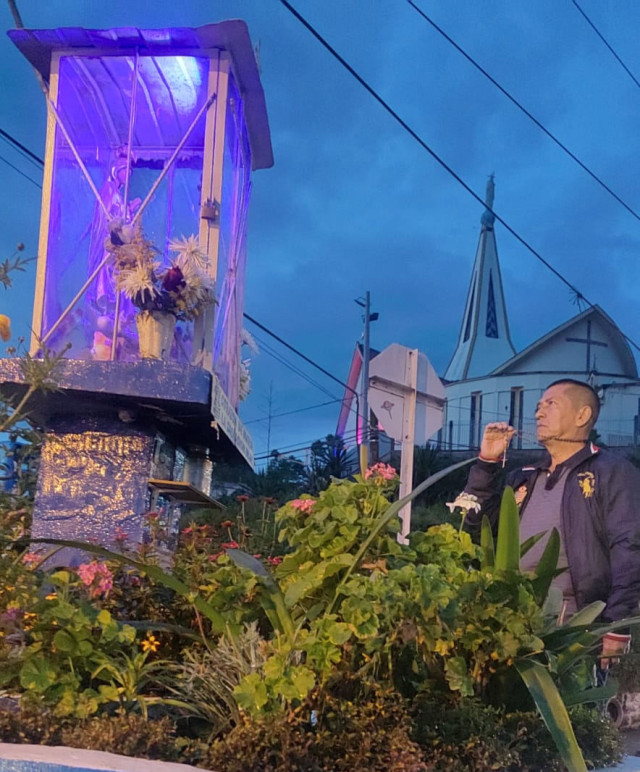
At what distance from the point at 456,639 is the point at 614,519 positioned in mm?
2245

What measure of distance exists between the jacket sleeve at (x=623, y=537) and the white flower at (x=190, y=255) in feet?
8.45

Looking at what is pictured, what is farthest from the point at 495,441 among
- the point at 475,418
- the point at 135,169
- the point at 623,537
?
the point at 475,418

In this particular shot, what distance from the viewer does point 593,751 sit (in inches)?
123

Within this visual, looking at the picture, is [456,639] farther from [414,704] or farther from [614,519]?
[614,519]

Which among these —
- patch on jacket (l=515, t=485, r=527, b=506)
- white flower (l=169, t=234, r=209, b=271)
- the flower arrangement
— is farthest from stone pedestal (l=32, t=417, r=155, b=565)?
patch on jacket (l=515, t=485, r=527, b=506)

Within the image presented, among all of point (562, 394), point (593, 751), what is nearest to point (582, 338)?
point (562, 394)

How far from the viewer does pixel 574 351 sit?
2725cm

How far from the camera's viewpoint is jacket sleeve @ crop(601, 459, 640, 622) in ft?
15.3

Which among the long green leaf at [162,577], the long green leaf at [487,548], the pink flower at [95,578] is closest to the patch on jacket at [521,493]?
the long green leaf at [487,548]

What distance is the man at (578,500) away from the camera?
4680 mm

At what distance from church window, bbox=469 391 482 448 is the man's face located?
22703mm

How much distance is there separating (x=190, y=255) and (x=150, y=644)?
248 centimetres

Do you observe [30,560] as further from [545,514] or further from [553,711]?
[545,514]

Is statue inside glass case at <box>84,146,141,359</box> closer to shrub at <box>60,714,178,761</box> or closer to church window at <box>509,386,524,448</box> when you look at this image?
shrub at <box>60,714,178,761</box>
